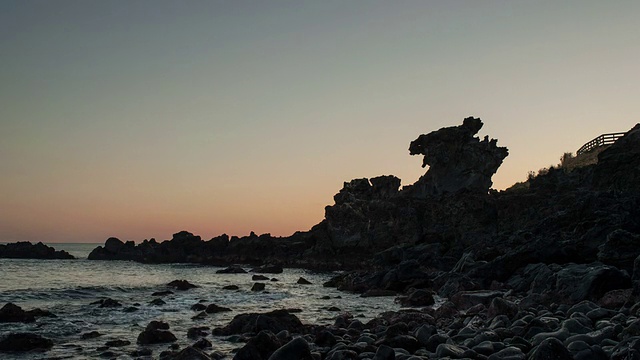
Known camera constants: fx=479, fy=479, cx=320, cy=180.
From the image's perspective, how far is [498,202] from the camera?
64.4 meters

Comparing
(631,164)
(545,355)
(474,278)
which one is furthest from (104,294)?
(631,164)

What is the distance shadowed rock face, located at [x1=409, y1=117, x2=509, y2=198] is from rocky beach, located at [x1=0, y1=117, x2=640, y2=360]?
0.19m

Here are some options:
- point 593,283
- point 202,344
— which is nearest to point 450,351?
point 202,344

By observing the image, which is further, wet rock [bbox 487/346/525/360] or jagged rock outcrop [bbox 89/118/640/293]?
jagged rock outcrop [bbox 89/118/640/293]

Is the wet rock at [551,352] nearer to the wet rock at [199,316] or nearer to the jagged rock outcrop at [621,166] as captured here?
the wet rock at [199,316]

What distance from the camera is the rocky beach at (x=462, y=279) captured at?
44.4 ft

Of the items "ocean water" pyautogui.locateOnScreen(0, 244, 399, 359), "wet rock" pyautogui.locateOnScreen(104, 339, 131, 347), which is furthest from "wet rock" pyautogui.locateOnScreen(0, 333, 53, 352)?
"wet rock" pyautogui.locateOnScreen(104, 339, 131, 347)

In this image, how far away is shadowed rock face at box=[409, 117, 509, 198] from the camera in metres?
82.4

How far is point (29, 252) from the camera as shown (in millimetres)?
130500

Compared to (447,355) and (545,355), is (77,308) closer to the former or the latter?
(447,355)

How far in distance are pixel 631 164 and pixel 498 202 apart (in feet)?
80.2

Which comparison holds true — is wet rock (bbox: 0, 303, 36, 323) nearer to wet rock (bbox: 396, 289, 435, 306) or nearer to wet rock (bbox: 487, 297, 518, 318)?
wet rock (bbox: 396, 289, 435, 306)

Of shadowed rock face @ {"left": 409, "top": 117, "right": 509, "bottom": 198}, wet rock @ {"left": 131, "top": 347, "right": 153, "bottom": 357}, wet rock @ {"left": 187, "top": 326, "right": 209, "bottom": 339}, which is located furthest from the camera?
shadowed rock face @ {"left": 409, "top": 117, "right": 509, "bottom": 198}

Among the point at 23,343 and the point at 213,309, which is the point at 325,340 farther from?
the point at 213,309
